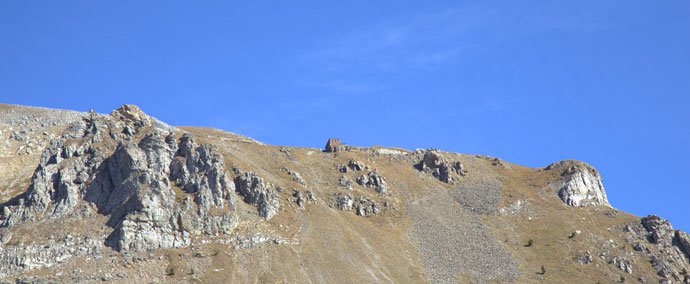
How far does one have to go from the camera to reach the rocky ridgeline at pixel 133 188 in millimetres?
177875

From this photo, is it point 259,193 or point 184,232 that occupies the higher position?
point 259,193

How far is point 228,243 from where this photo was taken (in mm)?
180375

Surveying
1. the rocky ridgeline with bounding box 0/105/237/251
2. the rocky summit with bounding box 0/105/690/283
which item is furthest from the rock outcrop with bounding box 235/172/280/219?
the rocky ridgeline with bounding box 0/105/237/251

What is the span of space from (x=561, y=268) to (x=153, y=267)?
78.7 m

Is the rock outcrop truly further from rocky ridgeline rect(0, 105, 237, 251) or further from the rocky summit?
rocky ridgeline rect(0, 105, 237, 251)

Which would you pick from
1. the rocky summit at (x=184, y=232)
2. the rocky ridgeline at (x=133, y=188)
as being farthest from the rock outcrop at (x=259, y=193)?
the rocky ridgeline at (x=133, y=188)

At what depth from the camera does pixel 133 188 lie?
182500 mm

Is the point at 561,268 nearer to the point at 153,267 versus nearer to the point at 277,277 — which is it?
the point at 277,277

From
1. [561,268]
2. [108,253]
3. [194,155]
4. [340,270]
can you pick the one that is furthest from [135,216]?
[561,268]

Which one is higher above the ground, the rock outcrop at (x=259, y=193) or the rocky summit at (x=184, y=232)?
the rock outcrop at (x=259, y=193)

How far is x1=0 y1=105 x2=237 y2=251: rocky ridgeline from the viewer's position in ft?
584

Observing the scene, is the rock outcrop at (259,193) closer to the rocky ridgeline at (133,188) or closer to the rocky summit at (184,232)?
the rocky summit at (184,232)

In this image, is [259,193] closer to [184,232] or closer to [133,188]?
[184,232]

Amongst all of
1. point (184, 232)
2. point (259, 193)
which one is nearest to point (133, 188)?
point (184, 232)
